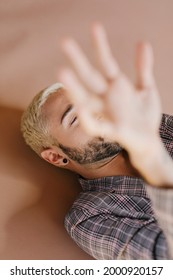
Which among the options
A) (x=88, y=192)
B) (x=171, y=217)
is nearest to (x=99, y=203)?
(x=88, y=192)

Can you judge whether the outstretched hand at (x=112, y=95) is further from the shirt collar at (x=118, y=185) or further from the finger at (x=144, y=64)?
the shirt collar at (x=118, y=185)

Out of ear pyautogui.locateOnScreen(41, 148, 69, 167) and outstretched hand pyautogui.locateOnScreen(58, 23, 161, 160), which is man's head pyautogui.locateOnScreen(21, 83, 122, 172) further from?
outstretched hand pyautogui.locateOnScreen(58, 23, 161, 160)

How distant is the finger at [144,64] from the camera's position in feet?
2.03

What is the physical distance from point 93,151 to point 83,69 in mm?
545

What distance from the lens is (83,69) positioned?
63 centimetres

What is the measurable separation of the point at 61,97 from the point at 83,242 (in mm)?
448

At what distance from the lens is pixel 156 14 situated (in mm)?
1488

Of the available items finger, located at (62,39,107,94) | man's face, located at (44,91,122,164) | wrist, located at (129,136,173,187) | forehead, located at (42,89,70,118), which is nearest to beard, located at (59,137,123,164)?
man's face, located at (44,91,122,164)

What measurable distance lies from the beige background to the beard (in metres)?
0.17

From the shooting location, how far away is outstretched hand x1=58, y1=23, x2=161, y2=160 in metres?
0.62

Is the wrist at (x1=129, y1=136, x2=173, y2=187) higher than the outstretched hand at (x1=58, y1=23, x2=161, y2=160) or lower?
lower

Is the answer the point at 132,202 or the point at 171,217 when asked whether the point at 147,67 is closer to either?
the point at 171,217

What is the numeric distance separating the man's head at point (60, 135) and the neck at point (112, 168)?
1.3 inches
